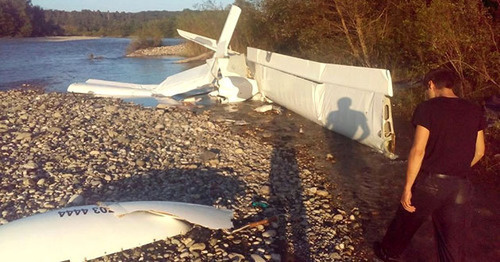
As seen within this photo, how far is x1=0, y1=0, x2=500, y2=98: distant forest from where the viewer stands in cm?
980

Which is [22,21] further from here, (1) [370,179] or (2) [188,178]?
Answer: (1) [370,179]

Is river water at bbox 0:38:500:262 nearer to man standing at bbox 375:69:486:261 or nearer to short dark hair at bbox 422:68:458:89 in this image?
man standing at bbox 375:69:486:261

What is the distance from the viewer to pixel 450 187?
12.4 ft

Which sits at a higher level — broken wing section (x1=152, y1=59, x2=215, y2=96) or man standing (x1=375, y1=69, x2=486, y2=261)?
man standing (x1=375, y1=69, x2=486, y2=261)

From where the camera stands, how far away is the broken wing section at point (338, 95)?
8.65m

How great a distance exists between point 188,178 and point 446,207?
4.42 m

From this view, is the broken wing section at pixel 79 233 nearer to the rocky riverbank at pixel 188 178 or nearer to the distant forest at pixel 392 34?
the rocky riverbank at pixel 188 178

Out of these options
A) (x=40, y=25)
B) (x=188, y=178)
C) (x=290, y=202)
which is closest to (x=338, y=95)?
(x=290, y=202)

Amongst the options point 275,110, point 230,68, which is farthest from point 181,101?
point 275,110

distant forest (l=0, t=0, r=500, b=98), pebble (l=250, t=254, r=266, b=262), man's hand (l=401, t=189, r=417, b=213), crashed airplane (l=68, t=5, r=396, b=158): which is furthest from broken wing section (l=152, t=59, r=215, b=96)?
man's hand (l=401, t=189, r=417, b=213)

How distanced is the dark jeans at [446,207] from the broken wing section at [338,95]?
15.1ft

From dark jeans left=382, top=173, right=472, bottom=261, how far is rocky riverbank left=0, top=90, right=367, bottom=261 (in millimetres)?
1334

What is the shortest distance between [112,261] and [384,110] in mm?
5655

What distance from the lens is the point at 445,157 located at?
3.78 meters
